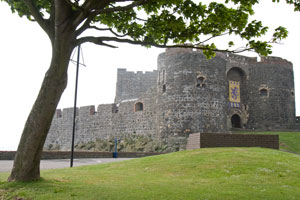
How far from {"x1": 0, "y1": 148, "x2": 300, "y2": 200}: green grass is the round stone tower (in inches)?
402

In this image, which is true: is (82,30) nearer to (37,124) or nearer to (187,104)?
(37,124)

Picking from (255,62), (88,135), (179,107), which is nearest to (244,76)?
(255,62)

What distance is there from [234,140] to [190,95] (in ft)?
23.4

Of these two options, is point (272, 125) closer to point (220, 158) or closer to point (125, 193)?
point (220, 158)

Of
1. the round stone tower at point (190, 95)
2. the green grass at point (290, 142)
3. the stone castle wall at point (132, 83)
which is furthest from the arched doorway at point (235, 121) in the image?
the stone castle wall at point (132, 83)

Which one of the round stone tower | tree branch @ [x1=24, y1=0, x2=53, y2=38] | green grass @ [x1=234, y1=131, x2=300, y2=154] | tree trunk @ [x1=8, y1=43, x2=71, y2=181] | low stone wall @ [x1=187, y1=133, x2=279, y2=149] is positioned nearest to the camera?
tree trunk @ [x1=8, y1=43, x2=71, y2=181]

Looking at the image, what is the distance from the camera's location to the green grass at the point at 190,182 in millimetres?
7418

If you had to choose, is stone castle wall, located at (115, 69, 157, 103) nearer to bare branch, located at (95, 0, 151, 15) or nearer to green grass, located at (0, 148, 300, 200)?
green grass, located at (0, 148, 300, 200)

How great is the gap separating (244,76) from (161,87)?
10.0m

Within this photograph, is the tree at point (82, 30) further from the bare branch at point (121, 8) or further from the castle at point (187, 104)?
the castle at point (187, 104)

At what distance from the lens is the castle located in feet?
80.1

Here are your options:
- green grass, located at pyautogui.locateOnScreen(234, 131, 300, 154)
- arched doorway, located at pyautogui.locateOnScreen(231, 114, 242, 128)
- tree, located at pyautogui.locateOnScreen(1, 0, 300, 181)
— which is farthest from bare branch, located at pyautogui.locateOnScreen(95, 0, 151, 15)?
arched doorway, located at pyautogui.locateOnScreen(231, 114, 242, 128)

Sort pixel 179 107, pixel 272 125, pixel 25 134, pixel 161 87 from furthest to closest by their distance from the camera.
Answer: pixel 272 125
pixel 161 87
pixel 179 107
pixel 25 134

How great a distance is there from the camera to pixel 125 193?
7555mm
